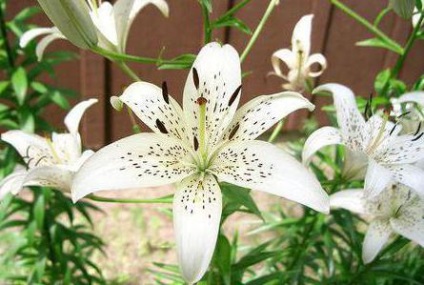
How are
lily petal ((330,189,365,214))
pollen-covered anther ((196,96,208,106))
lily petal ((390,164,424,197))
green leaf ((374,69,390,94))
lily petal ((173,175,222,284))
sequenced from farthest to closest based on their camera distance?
1. green leaf ((374,69,390,94))
2. lily petal ((330,189,365,214))
3. lily petal ((390,164,424,197))
4. pollen-covered anther ((196,96,208,106))
5. lily petal ((173,175,222,284))

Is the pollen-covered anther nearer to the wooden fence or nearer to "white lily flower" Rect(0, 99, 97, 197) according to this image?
"white lily flower" Rect(0, 99, 97, 197)

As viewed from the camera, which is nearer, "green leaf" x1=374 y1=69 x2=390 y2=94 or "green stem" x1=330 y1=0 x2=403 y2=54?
"green stem" x1=330 y1=0 x2=403 y2=54

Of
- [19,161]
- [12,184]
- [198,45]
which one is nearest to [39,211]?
[19,161]

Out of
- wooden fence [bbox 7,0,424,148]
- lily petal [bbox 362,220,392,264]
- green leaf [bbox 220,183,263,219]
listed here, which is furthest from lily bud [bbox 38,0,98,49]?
wooden fence [bbox 7,0,424,148]

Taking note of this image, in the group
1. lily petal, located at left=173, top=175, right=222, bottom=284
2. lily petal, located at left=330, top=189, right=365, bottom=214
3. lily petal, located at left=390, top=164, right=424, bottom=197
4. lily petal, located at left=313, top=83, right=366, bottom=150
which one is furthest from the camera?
lily petal, located at left=330, top=189, right=365, bottom=214

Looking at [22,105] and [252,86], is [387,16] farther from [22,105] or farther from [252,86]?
[22,105]

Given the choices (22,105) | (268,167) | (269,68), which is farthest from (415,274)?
(269,68)

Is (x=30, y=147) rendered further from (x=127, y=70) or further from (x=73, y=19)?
(x=73, y=19)
